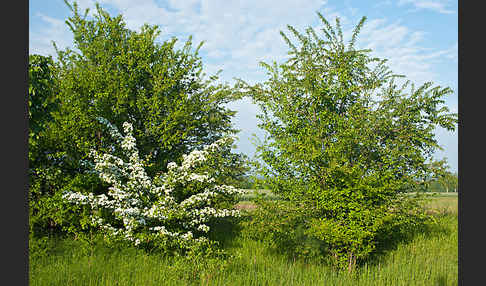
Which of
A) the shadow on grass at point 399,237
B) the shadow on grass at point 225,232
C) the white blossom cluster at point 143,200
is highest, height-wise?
the white blossom cluster at point 143,200

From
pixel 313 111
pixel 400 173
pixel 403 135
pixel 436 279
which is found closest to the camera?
pixel 436 279

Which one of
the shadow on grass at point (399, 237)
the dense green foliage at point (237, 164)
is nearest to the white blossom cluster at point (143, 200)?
the dense green foliage at point (237, 164)

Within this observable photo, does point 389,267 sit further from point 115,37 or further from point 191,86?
point 115,37

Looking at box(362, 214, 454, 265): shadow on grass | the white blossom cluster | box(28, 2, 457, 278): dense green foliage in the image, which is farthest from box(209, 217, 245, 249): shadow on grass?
box(362, 214, 454, 265): shadow on grass

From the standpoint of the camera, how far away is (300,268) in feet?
25.7

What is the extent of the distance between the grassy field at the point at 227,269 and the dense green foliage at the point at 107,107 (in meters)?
1.31

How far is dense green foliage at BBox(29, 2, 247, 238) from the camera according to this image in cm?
910

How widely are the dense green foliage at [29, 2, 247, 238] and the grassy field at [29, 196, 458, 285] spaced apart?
131cm

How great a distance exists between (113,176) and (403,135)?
8987mm

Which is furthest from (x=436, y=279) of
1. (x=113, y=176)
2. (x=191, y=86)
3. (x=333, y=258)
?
(x=191, y=86)

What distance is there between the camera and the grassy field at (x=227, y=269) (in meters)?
6.74

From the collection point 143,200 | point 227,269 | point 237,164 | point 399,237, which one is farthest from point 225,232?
point 399,237

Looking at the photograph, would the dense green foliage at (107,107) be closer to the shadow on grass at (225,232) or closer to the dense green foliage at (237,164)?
the dense green foliage at (237,164)

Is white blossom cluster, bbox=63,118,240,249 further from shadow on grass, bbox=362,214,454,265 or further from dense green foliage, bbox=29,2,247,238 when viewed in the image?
shadow on grass, bbox=362,214,454,265
